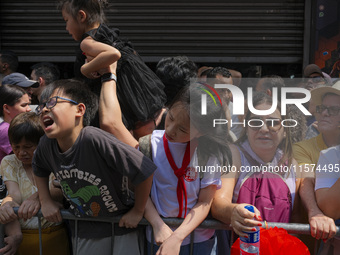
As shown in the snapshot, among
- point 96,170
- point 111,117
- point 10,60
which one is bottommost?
point 96,170

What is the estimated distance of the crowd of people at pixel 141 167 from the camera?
79.0 inches

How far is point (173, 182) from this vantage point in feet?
6.91

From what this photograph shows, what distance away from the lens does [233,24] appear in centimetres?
571

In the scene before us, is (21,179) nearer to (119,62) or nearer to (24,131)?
(24,131)

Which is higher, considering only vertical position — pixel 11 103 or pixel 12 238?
pixel 11 103

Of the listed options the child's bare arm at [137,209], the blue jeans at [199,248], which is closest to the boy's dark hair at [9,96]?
the child's bare arm at [137,209]

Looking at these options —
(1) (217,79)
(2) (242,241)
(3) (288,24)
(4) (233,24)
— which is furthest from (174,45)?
(2) (242,241)

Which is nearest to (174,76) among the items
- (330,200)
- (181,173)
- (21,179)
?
(181,173)

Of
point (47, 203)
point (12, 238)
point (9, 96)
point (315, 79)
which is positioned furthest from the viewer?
point (315, 79)

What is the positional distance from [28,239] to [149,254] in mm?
737

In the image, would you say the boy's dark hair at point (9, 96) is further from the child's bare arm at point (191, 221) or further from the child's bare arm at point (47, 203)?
the child's bare arm at point (191, 221)

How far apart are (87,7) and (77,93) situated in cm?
55

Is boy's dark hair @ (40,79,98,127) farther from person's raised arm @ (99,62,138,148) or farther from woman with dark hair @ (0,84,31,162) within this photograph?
woman with dark hair @ (0,84,31,162)

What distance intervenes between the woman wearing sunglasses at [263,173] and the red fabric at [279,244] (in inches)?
10.3
